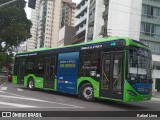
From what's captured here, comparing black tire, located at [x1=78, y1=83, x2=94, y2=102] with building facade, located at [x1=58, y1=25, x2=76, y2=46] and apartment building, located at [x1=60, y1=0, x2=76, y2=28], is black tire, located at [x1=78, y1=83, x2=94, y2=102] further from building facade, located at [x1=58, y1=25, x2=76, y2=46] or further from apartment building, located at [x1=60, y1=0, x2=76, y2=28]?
apartment building, located at [x1=60, y1=0, x2=76, y2=28]

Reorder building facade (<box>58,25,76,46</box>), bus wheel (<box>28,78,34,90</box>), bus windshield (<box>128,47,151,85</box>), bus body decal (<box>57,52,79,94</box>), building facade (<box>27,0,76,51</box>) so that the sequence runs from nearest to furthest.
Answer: bus windshield (<box>128,47,151,85</box>), bus body decal (<box>57,52,79,94</box>), bus wheel (<box>28,78,34,90</box>), building facade (<box>58,25,76,46</box>), building facade (<box>27,0,76,51</box>)

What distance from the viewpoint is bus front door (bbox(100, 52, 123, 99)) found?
13438 mm

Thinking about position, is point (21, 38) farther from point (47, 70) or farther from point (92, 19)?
point (47, 70)

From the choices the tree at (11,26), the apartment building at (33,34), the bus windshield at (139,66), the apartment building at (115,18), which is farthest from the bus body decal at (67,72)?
the apartment building at (33,34)

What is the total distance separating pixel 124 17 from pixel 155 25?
5239 millimetres

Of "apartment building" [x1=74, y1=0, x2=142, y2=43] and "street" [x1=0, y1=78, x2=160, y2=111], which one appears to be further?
"apartment building" [x1=74, y1=0, x2=142, y2=43]

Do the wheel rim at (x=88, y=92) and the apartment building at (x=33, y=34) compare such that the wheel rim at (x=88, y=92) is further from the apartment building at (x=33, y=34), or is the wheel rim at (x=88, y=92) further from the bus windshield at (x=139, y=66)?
the apartment building at (x=33, y=34)

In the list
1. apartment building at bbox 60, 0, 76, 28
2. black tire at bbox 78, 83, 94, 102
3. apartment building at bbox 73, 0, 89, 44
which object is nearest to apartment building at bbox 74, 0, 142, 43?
apartment building at bbox 73, 0, 89, 44

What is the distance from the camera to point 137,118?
25.9ft

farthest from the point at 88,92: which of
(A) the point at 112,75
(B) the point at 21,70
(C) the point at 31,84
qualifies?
(B) the point at 21,70

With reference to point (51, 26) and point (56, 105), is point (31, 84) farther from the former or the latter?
point (51, 26)

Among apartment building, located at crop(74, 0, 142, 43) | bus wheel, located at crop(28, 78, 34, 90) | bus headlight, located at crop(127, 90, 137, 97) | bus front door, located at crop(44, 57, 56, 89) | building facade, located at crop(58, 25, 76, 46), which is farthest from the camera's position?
building facade, located at crop(58, 25, 76, 46)

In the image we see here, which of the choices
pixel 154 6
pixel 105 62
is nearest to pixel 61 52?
pixel 105 62

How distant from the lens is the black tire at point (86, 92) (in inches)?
601
